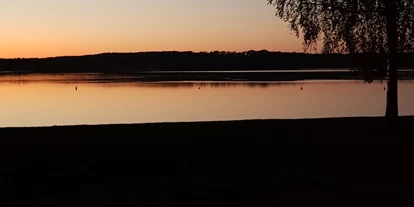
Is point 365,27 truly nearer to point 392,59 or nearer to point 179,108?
point 392,59

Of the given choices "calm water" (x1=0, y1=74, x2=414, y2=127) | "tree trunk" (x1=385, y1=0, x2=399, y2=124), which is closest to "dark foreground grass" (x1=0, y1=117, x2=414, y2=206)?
"tree trunk" (x1=385, y1=0, x2=399, y2=124)

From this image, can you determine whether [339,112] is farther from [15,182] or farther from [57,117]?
[15,182]

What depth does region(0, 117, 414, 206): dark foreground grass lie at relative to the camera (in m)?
9.57

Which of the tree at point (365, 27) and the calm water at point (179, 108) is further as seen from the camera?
the calm water at point (179, 108)

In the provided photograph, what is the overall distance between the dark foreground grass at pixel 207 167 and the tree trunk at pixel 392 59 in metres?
1.15

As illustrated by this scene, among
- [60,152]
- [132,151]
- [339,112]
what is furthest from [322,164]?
[339,112]

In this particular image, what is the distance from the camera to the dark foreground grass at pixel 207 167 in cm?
957

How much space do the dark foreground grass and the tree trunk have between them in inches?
45.1

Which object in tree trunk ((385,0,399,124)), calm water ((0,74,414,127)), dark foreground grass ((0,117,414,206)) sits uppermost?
tree trunk ((385,0,399,124))

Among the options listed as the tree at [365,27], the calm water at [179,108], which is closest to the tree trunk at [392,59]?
the tree at [365,27]

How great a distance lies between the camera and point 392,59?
61.9 feet

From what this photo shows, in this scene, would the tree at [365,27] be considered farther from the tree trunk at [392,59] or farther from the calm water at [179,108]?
the calm water at [179,108]

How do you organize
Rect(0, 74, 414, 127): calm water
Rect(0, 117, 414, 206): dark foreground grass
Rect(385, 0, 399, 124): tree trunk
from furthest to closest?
Rect(0, 74, 414, 127): calm water → Rect(385, 0, 399, 124): tree trunk → Rect(0, 117, 414, 206): dark foreground grass

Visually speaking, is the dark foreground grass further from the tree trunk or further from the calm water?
the calm water
